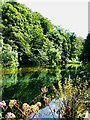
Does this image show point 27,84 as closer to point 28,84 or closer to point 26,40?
point 28,84

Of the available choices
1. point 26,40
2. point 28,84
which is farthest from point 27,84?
point 26,40

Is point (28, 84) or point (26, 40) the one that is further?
point (26, 40)

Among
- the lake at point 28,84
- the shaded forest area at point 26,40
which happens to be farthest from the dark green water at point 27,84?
the shaded forest area at point 26,40

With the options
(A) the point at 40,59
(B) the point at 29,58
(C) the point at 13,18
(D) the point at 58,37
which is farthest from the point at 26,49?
(D) the point at 58,37

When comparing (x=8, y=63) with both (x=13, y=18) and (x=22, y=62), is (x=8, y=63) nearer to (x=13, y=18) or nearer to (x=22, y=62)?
(x=22, y=62)

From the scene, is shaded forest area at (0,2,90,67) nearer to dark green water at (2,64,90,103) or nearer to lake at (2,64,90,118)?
lake at (2,64,90,118)

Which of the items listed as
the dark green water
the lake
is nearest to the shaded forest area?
the lake

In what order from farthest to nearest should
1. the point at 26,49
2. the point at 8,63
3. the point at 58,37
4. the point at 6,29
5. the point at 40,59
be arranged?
the point at 58,37 < the point at 40,59 < the point at 26,49 < the point at 6,29 < the point at 8,63

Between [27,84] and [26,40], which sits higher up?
[26,40]

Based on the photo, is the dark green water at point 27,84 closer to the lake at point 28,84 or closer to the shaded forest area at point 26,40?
the lake at point 28,84

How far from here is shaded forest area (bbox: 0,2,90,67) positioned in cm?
1770

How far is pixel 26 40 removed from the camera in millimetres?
21156

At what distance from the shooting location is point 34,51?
22250mm

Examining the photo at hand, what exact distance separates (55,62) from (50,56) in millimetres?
1769
